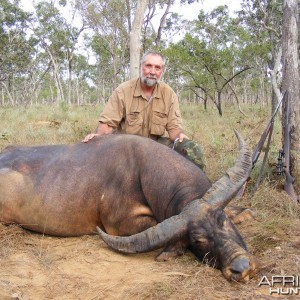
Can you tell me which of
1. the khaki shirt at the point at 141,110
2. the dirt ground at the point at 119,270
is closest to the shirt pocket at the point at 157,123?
the khaki shirt at the point at 141,110

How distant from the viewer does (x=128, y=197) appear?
3740 millimetres

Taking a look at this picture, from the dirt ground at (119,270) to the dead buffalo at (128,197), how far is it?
0.45 ft

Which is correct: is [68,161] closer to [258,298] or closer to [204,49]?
[258,298]

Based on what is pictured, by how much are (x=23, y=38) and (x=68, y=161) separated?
865 inches

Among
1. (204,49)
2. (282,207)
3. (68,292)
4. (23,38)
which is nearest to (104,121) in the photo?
(282,207)

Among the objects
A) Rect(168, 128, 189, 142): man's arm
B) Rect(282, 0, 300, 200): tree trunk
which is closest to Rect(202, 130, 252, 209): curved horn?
Rect(168, 128, 189, 142): man's arm

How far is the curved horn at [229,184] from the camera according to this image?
3.01 m

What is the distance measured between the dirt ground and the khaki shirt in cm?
178

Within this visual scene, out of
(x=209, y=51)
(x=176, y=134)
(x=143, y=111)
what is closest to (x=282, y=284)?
(x=176, y=134)

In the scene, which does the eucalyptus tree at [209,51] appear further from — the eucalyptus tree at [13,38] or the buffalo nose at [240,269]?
the buffalo nose at [240,269]

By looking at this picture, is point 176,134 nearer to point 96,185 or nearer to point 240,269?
point 96,185

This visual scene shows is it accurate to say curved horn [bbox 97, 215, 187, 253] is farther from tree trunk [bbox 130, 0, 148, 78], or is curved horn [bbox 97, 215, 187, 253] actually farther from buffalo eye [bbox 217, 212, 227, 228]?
tree trunk [bbox 130, 0, 148, 78]

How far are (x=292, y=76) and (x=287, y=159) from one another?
112cm

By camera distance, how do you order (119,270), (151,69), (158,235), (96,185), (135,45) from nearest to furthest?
(158,235), (119,270), (96,185), (151,69), (135,45)
